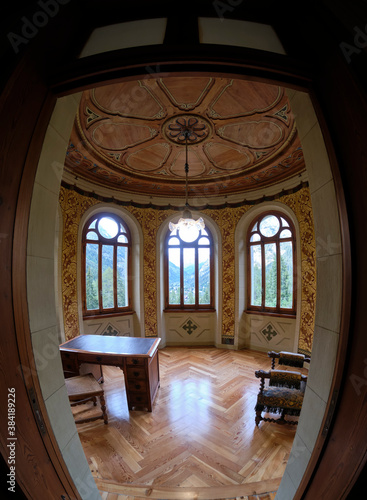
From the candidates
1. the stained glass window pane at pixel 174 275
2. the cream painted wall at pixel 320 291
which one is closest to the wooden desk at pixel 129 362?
the cream painted wall at pixel 320 291

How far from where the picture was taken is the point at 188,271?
18.0ft

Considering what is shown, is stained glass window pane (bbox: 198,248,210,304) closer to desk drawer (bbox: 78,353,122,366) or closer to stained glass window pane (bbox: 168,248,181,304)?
stained glass window pane (bbox: 168,248,181,304)

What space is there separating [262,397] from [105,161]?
4.26 meters

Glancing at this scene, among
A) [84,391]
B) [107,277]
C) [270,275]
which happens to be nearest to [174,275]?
[107,277]

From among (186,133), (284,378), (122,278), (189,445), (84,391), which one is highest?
(186,133)

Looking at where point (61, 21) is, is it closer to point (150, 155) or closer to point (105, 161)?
point (150, 155)

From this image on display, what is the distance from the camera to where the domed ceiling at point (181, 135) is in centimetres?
229

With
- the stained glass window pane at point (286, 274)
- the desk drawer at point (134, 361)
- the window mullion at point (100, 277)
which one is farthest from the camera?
the window mullion at point (100, 277)

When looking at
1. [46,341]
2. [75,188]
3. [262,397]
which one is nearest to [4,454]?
[46,341]

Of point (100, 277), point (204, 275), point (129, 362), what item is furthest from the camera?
point (204, 275)

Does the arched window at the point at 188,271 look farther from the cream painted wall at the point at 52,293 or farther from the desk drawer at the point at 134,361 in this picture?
the cream painted wall at the point at 52,293

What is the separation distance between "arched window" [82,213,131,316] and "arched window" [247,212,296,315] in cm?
302

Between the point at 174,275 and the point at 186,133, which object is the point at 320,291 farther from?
the point at 174,275

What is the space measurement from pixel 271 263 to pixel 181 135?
3.38 meters
